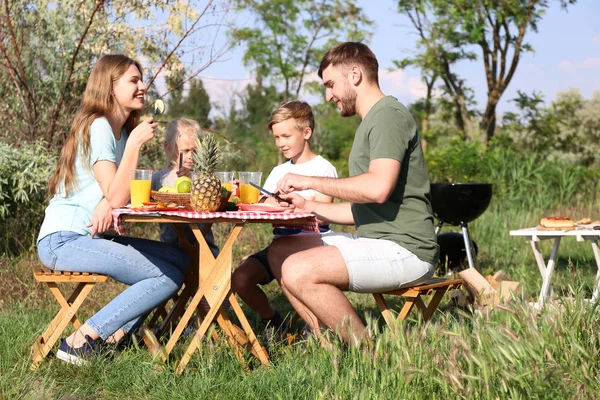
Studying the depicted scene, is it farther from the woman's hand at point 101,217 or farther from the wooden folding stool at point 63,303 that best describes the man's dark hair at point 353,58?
the wooden folding stool at point 63,303

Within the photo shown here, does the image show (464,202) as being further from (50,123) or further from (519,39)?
(519,39)

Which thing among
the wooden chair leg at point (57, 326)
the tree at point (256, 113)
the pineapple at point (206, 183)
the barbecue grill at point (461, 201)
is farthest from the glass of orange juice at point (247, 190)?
the tree at point (256, 113)

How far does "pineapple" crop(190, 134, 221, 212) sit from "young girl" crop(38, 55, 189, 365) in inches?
18.9

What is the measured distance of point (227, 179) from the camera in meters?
4.15

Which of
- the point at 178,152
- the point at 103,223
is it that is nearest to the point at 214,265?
the point at 103,223

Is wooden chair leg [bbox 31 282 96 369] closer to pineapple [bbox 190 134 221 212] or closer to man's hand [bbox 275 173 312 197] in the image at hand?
pineapple [bbox 190 134 221 212]

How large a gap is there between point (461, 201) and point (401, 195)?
3.00 meters

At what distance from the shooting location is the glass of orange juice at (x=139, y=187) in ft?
12.9

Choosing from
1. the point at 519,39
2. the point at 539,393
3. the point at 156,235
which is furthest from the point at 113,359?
the point at 519,39

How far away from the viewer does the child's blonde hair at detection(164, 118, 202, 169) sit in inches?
195

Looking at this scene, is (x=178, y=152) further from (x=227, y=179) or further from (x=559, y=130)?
(x=559, y=130)

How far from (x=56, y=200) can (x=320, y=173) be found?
160cm

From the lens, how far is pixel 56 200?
4289 millimetres

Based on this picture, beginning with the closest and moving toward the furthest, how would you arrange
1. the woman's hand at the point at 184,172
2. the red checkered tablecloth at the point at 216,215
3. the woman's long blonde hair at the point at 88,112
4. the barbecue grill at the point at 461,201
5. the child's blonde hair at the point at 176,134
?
the red checkered tablecloth at the point at 216,215, the woman's long blonde hair at the point at 88,112, the woman's hand at the point at 184,172, the child's blonde hair at the point at 176,134, the barbecue grill at the point at 461,201
